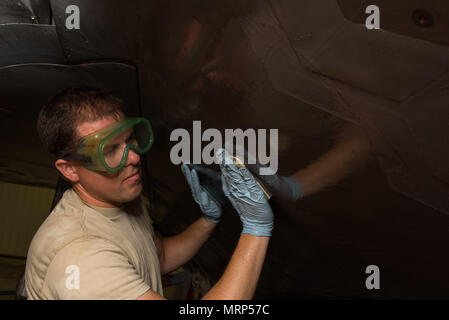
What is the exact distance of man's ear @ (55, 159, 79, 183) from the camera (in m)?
1.22

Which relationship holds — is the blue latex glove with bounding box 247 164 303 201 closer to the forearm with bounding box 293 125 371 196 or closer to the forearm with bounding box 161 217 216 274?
the forearm with bounding box 293 125 371 196

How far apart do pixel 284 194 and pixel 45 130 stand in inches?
29.5

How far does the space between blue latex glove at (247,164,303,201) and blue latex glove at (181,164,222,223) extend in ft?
0.93

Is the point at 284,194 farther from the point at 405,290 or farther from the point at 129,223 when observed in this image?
the point at 129,223

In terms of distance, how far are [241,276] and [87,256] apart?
0.43m

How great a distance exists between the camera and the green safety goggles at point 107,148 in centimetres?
114

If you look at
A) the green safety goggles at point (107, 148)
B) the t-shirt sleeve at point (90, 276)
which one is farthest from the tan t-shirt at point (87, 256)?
the green safety goggles at point (107, 148)

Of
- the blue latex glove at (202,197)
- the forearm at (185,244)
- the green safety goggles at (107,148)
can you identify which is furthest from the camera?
the forearm at (185,244)

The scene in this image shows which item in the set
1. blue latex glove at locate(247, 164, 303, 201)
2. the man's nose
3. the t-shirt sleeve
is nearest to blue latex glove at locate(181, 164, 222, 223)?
the man's nose

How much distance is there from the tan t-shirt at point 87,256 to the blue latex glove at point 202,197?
0.25 meters

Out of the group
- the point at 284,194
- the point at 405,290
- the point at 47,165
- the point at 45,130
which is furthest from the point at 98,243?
the point at 47,165

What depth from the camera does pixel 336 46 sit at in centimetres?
79

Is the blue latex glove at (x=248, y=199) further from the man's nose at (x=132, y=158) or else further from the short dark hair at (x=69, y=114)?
the short dark hair at (x=69, y=114)

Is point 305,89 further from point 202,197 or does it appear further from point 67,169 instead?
point 67,169
